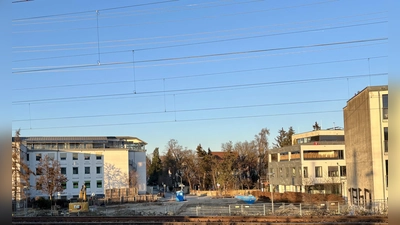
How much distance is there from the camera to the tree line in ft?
115

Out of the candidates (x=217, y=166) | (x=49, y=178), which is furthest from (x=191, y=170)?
(x=49, y=178)

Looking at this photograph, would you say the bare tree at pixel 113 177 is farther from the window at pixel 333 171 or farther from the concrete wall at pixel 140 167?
the window at pixel 333 171

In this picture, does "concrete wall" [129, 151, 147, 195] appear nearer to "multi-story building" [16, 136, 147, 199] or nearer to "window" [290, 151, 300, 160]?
"multi-story building" [16, 136, 147, 199]

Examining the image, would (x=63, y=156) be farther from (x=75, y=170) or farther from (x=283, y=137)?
(x=283, y=137)

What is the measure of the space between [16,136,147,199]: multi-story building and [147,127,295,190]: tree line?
26.9 feet

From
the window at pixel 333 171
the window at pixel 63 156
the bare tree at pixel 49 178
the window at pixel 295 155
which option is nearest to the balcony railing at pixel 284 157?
the window at pixel 295 155

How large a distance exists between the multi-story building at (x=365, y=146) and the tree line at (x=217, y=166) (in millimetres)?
13554

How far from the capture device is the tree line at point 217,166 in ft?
115

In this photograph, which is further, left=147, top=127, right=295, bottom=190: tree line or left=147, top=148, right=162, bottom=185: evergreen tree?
left=147, top=148, right=162, bottom=185: evergreen tree

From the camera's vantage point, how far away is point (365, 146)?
57.9ft

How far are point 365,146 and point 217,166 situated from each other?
1891 cm

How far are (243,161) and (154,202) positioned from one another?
13989mm

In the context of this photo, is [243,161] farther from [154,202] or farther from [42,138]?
[42,138]

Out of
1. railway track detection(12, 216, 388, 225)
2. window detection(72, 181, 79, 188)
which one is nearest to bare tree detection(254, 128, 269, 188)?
window detection(72, 181, 79, 188)
